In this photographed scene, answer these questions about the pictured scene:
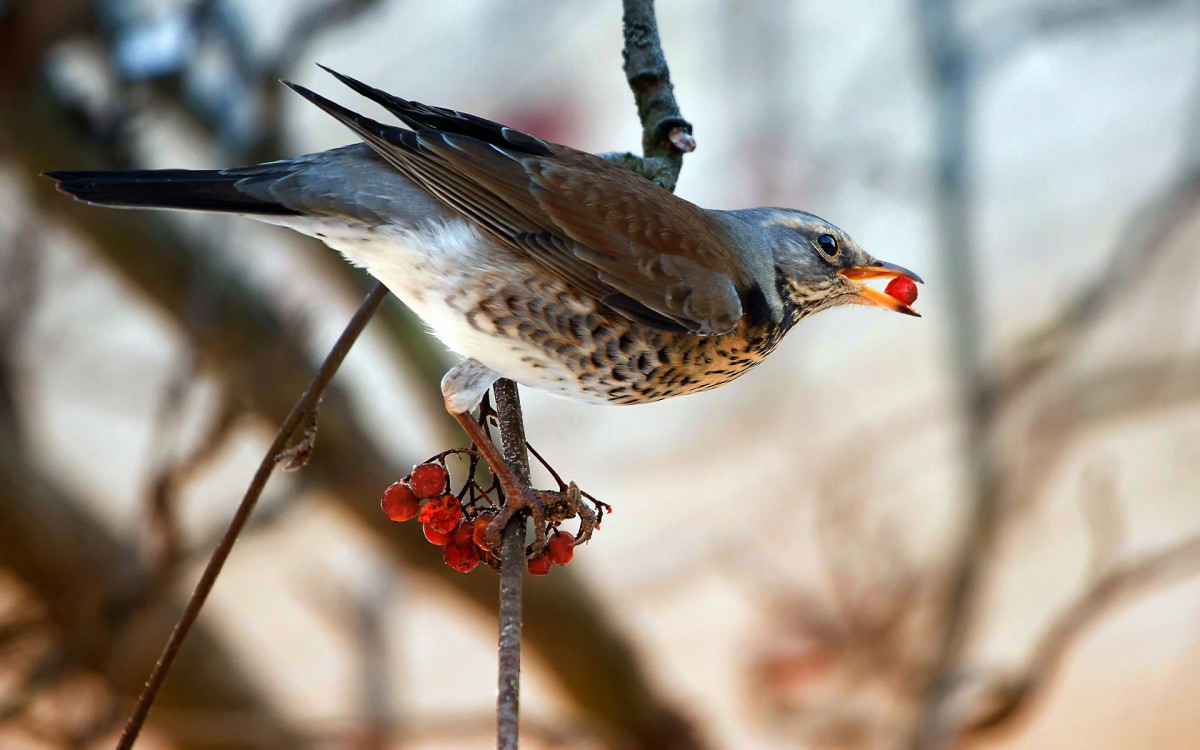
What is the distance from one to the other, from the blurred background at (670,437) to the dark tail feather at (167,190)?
112 cm

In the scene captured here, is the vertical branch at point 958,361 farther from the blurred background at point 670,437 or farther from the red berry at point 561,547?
the red berry at point 561,547

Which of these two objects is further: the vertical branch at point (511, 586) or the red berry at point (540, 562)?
the red berry at point (540, 562)

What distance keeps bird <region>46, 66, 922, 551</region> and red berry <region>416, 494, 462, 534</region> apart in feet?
0.25

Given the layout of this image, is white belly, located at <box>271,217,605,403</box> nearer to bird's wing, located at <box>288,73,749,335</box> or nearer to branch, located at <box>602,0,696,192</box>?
bird's wing, located at <box>288,73,749,335</box>

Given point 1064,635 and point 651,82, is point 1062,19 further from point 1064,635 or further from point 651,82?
point 651,82

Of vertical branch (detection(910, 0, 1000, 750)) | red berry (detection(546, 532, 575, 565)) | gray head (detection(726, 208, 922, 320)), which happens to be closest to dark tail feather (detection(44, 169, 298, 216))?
red berry (detection(546, 532, 575, 565))

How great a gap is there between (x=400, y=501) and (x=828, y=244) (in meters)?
0.75

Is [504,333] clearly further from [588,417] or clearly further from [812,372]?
[812,372]

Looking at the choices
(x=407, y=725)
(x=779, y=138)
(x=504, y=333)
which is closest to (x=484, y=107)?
(x=779, y=138)

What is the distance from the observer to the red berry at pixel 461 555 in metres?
1.50

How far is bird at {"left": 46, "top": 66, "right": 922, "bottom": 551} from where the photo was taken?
1.43 meters

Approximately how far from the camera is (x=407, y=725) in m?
3.21

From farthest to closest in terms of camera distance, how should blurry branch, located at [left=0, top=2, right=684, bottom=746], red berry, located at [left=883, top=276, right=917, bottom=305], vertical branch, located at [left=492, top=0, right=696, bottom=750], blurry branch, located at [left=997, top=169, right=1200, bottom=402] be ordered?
1. blurry branch, located at [left=997, top=169, right=1200, bottom=402]
2. blurry branch, located at [left=0, top=2, right=684, bottom=746]
3. red berry, located at [left=883, top=276, right=917, bottom=305]
4. vertical branch, located at [left=492, top=0, right=696, bottom=750]

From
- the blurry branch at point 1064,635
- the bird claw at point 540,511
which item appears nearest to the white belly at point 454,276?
the bird claw at point 540,511
